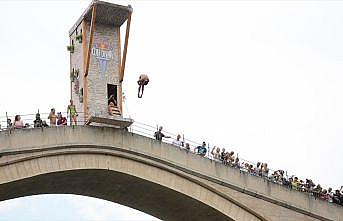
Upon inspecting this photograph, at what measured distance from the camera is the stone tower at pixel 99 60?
31078 mm

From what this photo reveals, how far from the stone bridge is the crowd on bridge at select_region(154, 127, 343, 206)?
1.24 ft

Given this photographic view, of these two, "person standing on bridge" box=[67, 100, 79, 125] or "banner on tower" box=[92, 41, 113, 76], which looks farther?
"banner on tower" box=[92, 41, 113, 76]

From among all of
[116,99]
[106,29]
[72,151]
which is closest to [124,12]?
[106,29]

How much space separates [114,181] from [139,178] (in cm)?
112

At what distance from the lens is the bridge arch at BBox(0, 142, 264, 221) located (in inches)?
1133

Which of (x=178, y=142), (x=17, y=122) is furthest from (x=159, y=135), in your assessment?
(x=17, y=122)

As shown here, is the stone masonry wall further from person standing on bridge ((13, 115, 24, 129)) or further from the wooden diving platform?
person standing on bridge ((13, 115, 24, 129))

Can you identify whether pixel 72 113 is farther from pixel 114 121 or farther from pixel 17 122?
pixel 17 122

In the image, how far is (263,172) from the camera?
108 ft

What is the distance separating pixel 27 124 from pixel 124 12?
5869 mm

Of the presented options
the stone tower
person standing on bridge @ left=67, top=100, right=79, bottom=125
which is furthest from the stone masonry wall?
person standing on bridge @ left=67, top=100, right=79, bottom=125

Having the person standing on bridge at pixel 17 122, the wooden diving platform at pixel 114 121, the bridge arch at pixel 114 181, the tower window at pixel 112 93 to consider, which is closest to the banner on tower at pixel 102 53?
the tower window at pixel 112 93

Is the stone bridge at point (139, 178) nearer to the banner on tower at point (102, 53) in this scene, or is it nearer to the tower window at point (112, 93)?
the tower window at point (112, 93)

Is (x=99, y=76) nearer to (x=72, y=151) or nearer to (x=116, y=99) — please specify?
(x=116, y=99)
